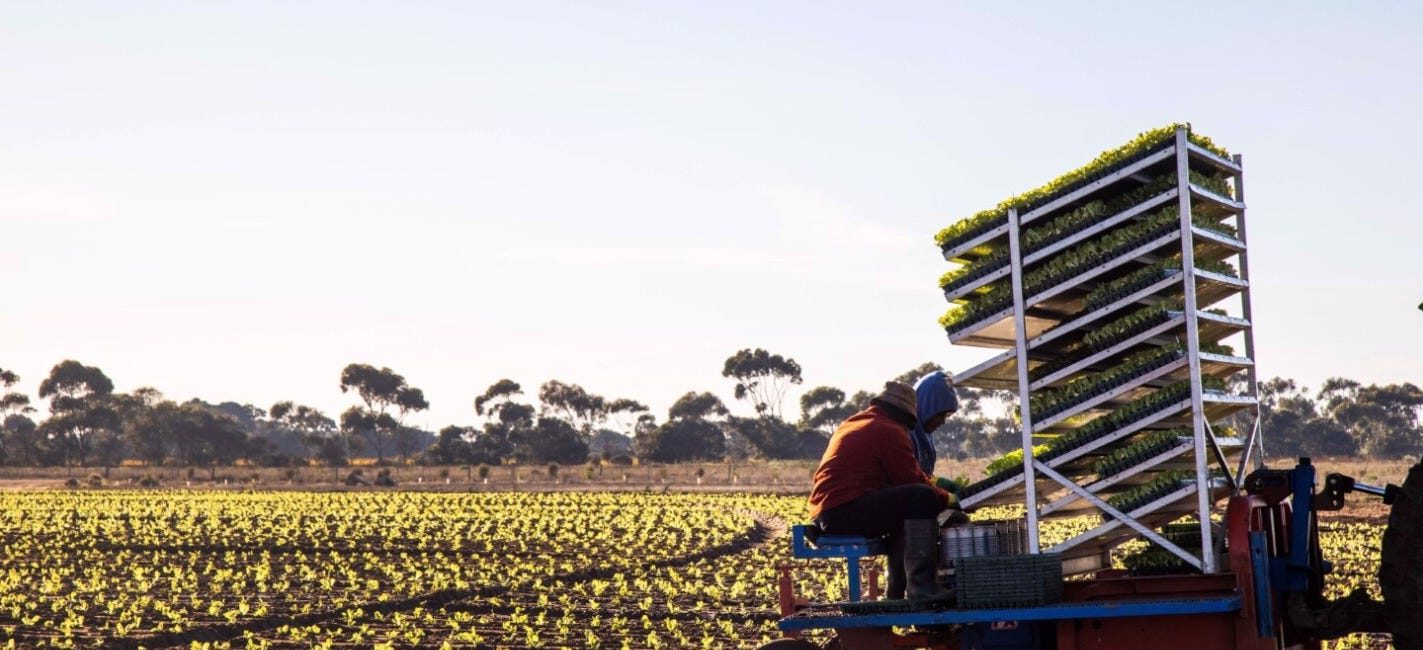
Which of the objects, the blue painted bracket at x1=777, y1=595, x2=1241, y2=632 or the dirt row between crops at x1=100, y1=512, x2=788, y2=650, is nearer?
the blue painted bracket at x1=777, y1=595, x2=1241, y2=632

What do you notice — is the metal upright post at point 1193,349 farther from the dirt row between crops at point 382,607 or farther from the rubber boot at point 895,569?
the dirt row between crops at point 382,607

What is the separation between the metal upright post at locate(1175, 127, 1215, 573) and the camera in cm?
928

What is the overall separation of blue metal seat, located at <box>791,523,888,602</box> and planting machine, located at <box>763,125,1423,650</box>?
2 cm

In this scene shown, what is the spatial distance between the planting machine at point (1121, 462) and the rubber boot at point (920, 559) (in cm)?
11

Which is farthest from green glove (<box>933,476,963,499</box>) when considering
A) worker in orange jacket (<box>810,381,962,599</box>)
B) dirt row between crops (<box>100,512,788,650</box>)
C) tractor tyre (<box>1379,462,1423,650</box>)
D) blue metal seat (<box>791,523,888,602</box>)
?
dirt row between crops (<box>100,512,788,650</box>)

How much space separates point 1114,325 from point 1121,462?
0.80 m

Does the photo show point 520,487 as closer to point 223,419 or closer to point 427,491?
point 427,491

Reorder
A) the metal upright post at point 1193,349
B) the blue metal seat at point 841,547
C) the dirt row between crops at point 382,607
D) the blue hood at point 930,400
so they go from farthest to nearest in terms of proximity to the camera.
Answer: the dirt row between crops at point 382,607 < the blue hood at point 930,400 < the blue metal seat at point 841,547 < the metal upright post at point 1193,349

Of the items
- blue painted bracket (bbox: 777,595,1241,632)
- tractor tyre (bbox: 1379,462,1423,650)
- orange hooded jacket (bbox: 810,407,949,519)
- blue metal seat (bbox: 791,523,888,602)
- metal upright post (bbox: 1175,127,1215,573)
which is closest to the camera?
tractor tyre (bbox: 1379,462,1423,650)

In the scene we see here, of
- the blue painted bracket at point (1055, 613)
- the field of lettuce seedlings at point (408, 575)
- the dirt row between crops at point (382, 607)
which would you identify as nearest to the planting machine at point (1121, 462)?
Result: the blue painted bracket at point (1055, 613)

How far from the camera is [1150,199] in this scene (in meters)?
9.62

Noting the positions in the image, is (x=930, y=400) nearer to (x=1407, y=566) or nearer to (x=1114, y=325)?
(x=1114, y=325)

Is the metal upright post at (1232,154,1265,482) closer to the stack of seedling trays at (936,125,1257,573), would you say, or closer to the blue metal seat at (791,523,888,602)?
the stack of seedling trays at (936,125,1257,573)

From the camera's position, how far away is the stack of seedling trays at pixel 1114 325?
31.3 ft
